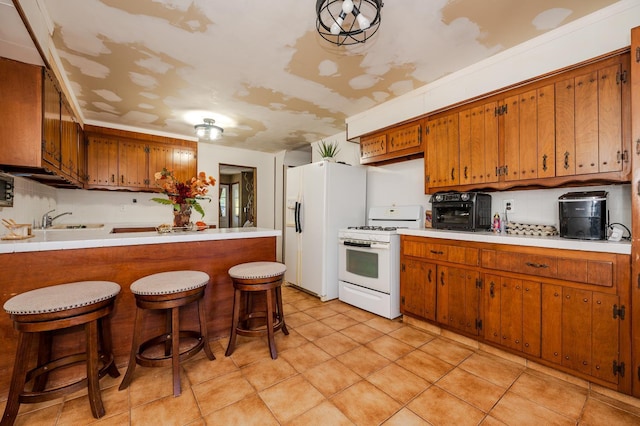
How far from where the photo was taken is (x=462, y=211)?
2.67m

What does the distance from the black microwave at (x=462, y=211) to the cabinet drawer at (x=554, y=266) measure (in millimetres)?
404

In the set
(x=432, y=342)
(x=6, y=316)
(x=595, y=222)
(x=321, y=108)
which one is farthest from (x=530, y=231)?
(x=6, y=316)

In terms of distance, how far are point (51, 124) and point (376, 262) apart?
133 inches

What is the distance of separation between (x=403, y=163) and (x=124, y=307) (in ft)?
11.1

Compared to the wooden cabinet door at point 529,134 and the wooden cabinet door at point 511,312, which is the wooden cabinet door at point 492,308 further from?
the wooden cabinet door at point 529,134

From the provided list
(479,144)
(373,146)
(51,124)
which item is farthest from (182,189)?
(479,144)

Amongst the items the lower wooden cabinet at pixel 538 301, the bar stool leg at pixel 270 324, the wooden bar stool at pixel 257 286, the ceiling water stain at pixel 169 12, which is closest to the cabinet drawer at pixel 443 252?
the lower wooden cabinet at pixel 538 301

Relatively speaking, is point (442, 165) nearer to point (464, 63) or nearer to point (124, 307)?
point (464, 63)

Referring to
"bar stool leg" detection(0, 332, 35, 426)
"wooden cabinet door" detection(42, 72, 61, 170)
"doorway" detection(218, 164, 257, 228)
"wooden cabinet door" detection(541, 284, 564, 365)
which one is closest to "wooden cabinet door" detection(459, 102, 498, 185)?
"wooden cabinet door" detection(541, 284, 564, 365)

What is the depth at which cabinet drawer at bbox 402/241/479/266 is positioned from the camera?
2.39 meters

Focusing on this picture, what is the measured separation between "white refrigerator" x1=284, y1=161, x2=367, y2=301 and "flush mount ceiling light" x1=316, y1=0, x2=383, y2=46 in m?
1.83

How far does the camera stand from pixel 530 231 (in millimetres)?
2396

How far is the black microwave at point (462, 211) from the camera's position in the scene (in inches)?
101

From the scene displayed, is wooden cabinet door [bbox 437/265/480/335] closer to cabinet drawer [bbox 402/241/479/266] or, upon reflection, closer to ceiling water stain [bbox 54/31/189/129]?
cabinet drawer [bbox 402/241/479/266]
